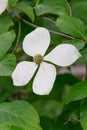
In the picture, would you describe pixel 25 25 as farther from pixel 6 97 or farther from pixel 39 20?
pixel 6 97

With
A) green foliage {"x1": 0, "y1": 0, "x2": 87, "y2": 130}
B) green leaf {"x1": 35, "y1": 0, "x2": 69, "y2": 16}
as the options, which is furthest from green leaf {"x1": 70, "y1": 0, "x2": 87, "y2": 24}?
green leaf {"x1": 35, "y1": 0, "x2": 69, "y2": 16}

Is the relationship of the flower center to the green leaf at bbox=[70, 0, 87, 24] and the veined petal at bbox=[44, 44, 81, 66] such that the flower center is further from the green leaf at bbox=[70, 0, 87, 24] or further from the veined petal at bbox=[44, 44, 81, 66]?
the green leaf at bbox=[70, 0, 87, 24]

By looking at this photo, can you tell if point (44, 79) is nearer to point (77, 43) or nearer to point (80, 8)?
point (77, 43)

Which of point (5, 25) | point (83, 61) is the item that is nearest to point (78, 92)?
point (83, 61)

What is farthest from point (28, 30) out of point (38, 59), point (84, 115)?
point (84, 115)

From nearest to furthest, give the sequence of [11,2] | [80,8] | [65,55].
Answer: [65,55]
[11,2]
[80,8]
